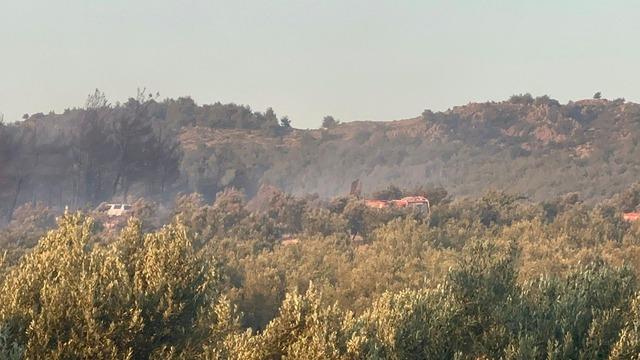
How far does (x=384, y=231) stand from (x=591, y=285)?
41.1m

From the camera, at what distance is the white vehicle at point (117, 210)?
8175 centimetres

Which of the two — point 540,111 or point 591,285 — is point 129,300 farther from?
point 540,111

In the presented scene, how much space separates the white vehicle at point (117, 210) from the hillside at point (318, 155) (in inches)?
342

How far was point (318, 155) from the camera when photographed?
17950 centimetres

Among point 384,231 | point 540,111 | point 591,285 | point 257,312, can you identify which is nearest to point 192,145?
point 540,111

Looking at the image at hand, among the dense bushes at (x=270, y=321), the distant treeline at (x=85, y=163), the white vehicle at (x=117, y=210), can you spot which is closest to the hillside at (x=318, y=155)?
the distant treeline at (x=85, y=163)

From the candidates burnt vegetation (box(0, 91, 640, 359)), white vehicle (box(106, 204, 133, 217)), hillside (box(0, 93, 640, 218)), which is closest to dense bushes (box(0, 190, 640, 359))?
burnt vegetation (box(0, 91, 640, 359))

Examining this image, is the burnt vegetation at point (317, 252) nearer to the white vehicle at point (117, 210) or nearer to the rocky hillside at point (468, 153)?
the rocky hillside at point (468, 153)

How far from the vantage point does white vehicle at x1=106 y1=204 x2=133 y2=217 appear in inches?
3219

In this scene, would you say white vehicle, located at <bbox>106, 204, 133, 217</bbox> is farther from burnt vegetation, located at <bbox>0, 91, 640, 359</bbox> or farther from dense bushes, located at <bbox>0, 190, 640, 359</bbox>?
dense bushes, located at <bbox>0, 190, 640, 359</bbox>

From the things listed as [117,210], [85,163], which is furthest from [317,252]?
[85,163]

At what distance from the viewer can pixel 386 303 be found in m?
23.4

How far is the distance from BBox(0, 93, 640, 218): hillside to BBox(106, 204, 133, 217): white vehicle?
28.5ft

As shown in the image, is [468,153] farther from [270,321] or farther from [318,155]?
[270,321]
